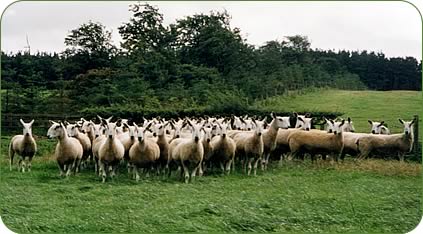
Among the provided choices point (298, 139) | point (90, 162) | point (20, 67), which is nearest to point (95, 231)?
point (20, 67)

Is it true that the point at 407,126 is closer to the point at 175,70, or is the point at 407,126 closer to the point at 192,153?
the point at 192,153

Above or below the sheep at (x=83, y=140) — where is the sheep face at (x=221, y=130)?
above

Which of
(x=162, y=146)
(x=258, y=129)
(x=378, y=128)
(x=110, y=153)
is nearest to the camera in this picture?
(x=110, y=153)

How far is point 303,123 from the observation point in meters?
13.2

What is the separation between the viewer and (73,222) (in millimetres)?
6543

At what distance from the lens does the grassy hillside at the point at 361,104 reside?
8906mm

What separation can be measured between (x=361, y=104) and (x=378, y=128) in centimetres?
165

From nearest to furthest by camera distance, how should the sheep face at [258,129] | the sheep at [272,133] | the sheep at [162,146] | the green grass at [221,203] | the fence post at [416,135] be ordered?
the green grass at [221,203], the fence post at [416,135], the sheep at [162,146], the sheep face at [258,129], the sheep at [272,133]

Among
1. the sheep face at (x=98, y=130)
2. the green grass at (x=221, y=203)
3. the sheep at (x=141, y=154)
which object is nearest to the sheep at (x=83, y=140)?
the sheep face at (x=98, y=130)

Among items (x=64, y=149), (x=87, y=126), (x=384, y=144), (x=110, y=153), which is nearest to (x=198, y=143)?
(x=110, y=153)

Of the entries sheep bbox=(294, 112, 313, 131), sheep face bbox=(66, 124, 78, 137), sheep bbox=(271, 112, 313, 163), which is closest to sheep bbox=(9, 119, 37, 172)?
sheep face bbox=(66, 124, 78, 137)

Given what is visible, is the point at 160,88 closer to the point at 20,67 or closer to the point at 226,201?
the point at 20,67

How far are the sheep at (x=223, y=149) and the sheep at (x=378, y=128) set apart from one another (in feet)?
9.12

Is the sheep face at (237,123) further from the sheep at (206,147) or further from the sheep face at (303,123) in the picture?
the sheep at (206,147)
